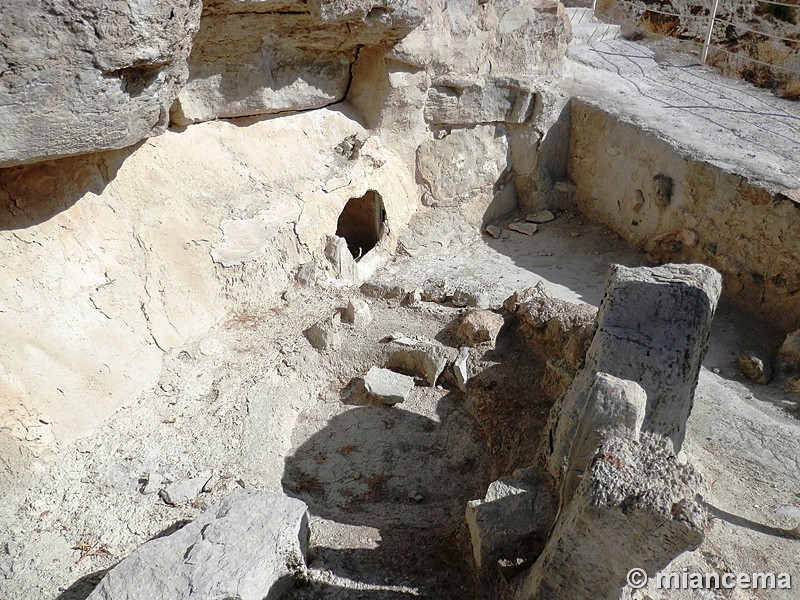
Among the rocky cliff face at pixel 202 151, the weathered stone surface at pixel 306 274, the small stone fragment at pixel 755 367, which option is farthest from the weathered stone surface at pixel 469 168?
the small stone fragment at pixel 755 367

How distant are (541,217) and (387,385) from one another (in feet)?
10.2

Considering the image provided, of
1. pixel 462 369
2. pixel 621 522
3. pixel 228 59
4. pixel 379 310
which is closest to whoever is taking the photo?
pixel 621 522

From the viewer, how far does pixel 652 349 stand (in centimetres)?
318

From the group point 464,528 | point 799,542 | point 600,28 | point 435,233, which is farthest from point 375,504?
point 600,28

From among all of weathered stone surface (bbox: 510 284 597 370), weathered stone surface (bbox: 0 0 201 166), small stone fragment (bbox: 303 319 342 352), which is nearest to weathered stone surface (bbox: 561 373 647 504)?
weathered stone surface (bbox: 510 284 597 370)

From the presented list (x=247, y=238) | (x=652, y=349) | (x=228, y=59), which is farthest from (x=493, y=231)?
(x=652, y=349)

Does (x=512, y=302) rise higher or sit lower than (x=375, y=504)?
higher

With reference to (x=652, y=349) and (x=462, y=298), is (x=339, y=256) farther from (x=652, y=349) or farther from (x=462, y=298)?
(x=652, y=349)

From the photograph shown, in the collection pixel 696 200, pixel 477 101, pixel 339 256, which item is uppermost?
pixel 477 101

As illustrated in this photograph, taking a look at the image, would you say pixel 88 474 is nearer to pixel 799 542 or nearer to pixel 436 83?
pixel 799 542

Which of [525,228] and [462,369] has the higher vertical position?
[525,228]

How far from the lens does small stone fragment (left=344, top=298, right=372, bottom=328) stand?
5.23 metres

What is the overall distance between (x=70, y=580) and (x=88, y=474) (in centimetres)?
67

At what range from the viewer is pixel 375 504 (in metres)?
4.04
